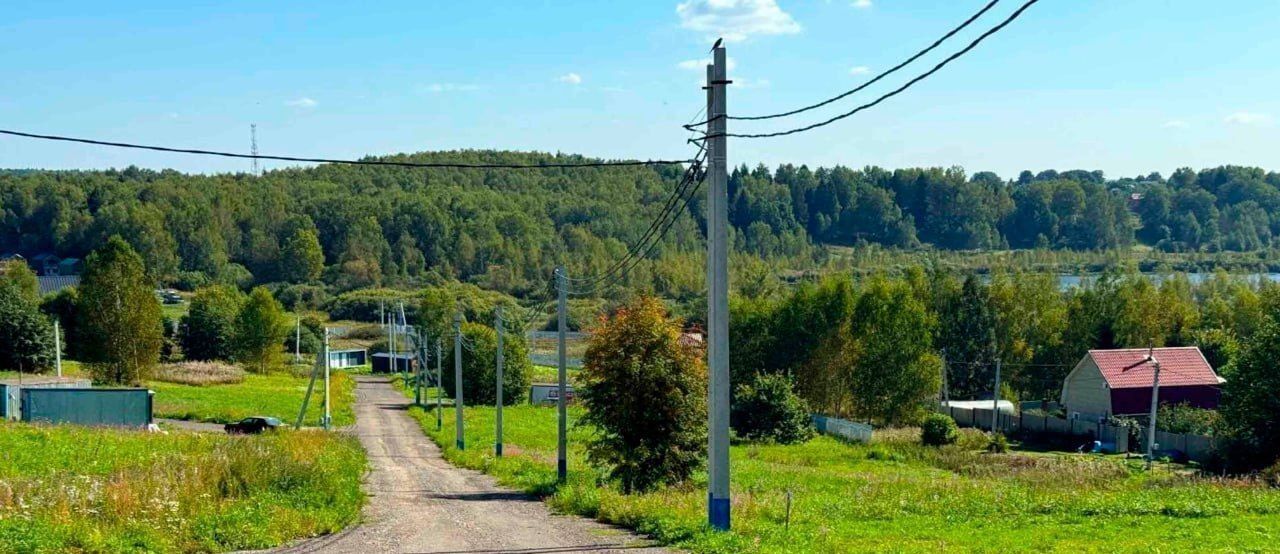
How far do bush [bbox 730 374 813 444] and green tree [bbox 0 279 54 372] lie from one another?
45.3m

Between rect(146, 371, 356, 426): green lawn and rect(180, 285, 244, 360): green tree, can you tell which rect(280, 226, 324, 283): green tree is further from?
rect(146, 371, 356, 426): green lawn

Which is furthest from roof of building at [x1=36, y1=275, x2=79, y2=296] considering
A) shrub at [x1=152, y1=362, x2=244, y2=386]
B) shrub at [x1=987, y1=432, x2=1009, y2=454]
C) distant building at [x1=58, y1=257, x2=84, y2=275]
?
shrub at [x1=987, y1=432, x2=1009, y2=454]

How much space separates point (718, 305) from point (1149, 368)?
167 feet

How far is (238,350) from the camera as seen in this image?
303 feet

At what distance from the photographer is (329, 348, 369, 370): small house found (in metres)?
119

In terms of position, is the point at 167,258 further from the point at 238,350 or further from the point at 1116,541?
the point at 1116,541

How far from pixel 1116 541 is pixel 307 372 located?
86058 mm

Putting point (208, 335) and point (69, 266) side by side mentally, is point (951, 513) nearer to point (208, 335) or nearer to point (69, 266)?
point (208, 335)

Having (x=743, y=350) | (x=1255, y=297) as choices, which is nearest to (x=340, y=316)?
(x=743, y=350)

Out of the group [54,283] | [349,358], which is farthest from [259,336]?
[54,283]

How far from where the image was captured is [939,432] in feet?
172

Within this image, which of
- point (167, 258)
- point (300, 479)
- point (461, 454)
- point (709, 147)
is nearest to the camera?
point (709, 147)

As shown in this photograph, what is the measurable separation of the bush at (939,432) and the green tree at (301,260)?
5173 inches

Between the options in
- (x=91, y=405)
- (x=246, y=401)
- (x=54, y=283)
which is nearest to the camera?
(x=91, y=405)
